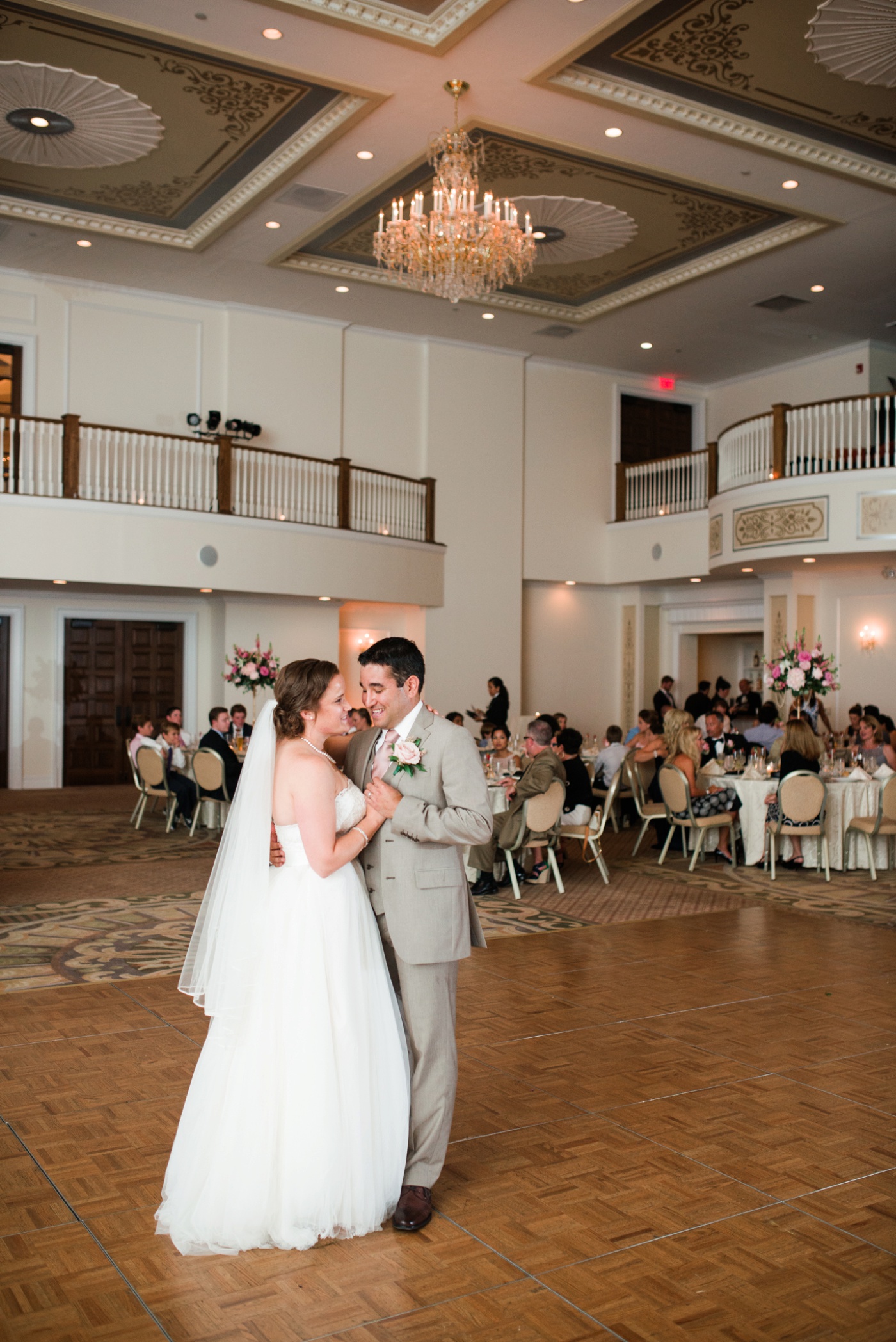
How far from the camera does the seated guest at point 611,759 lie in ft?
33.4

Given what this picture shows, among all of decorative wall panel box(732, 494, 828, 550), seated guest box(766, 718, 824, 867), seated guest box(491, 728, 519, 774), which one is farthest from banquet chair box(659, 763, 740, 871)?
decorative wall panel box(732, 494, 828, 550)

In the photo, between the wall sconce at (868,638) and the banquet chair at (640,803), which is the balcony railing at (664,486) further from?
the banquet chair at (640,803)

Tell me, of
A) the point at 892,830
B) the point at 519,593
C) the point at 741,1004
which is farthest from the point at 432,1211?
the point at 519,593

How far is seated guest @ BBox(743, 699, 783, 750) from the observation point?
437 inches

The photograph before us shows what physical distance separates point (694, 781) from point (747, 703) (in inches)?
202

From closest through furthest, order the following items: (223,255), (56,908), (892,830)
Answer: (56,908)
(892,830)
(223,255)

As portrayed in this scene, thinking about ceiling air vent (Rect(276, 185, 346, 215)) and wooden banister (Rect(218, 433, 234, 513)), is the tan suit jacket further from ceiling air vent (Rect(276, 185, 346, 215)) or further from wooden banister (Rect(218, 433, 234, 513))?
wooden banister (Rect(218, 433, 234, 513))

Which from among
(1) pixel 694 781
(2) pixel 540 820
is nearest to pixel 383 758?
(2) pixel 540 820

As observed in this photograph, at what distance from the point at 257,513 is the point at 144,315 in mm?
2839

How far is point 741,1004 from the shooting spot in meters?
5.12

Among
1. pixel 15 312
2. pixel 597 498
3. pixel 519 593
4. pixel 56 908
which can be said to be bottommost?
pixel 56 908

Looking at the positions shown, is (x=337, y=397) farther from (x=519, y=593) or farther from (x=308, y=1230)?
(x=308, y=1230)

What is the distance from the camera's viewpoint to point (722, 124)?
9.25 metres

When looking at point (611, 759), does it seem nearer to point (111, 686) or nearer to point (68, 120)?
point (111, 686)
